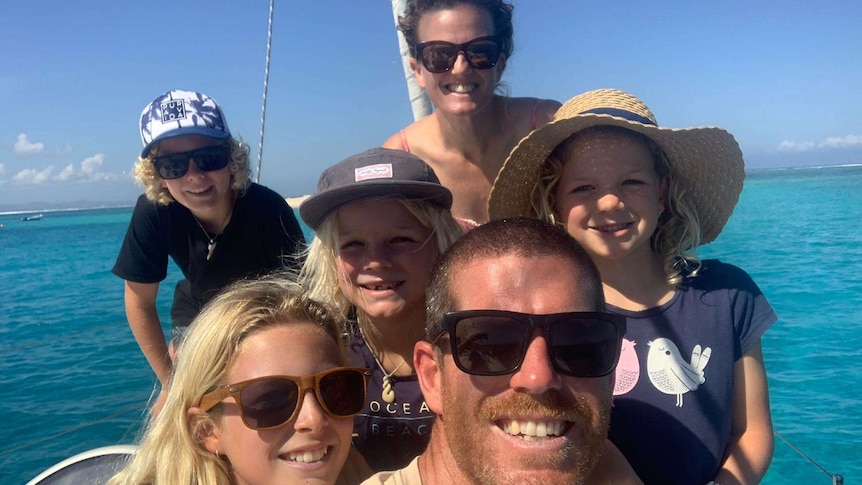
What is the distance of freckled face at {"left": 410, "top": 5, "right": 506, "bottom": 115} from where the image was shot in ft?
9.32

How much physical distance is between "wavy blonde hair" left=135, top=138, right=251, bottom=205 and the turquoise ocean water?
1105mm

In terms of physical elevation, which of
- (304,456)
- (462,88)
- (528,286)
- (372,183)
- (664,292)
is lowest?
(304,456)

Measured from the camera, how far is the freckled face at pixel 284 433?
1712 millimetres

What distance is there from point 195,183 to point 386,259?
4.54 ft

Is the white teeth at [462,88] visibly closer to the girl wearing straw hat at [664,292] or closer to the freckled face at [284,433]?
the girl wearing straw hat at [664,292]

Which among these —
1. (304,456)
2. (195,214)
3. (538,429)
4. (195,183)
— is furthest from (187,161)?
(538,429)

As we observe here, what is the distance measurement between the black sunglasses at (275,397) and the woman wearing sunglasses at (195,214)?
57.0 inches

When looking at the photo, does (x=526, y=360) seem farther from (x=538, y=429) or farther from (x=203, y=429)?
(x=203, y=429)

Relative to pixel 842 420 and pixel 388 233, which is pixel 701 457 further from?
pixel 842 420

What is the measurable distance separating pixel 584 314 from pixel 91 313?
1847 cm

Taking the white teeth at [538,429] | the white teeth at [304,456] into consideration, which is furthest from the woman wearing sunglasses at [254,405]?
the white teeth at [538,429]

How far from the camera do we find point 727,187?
2289 millimetres

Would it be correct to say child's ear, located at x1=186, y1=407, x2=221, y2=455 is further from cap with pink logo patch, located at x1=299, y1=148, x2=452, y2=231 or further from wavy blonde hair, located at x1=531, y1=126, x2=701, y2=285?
wavy blonde hair, located at x1=531, y1=126, x2=701, y2=285

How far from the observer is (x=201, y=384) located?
1.79m
